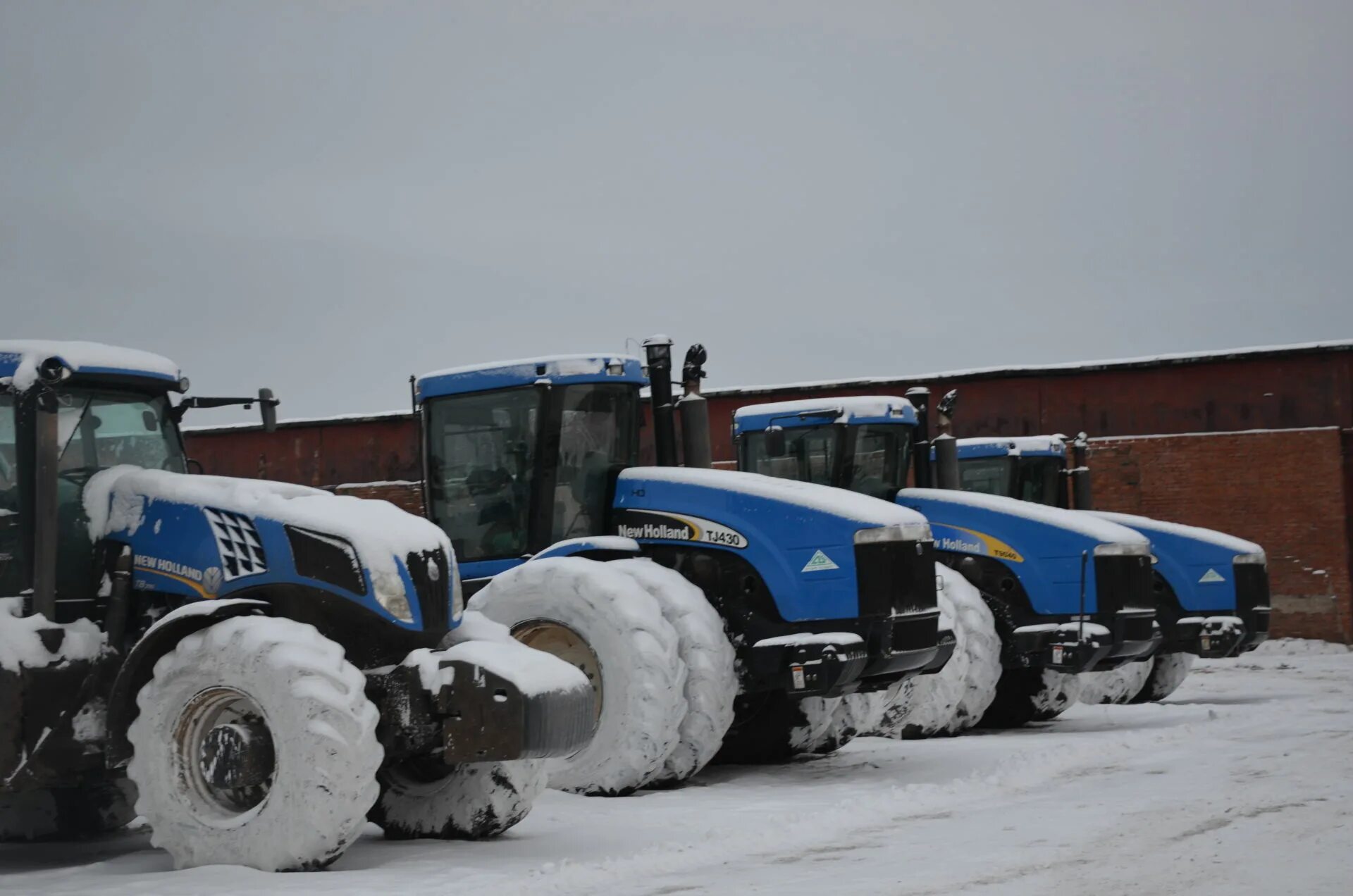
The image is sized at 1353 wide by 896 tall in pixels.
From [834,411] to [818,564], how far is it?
3449mm

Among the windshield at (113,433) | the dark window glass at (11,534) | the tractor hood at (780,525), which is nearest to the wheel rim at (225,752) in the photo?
the dark window glass at (11,534)

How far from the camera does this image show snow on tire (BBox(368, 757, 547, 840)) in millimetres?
8047

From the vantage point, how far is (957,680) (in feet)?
44.3

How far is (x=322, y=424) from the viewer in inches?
1197

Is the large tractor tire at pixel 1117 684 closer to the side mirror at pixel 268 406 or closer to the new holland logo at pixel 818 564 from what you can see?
the new holland logo at pixel 818 564

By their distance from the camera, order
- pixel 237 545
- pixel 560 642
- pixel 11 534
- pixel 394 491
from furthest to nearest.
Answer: pixel 394 491 → pixel 560 642 → pixel 11 534 → pixel 237 545

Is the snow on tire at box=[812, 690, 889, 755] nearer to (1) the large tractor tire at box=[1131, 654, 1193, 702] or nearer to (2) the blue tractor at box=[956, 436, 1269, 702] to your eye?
(2) the blue tractor at box=[956, 436, 1269, 702]

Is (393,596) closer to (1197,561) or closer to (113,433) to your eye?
(113,433)

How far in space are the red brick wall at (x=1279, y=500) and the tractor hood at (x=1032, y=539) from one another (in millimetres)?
11277

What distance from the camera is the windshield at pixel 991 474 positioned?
1778 cm

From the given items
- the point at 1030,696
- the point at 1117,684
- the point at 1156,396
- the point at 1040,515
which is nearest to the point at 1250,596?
the point at 1117,684

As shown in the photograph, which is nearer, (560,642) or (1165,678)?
(560,642)

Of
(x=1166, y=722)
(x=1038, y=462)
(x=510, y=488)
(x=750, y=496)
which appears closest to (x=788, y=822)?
(x=750, y=496)

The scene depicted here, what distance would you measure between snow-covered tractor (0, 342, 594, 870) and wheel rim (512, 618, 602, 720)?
2266 millimetres
